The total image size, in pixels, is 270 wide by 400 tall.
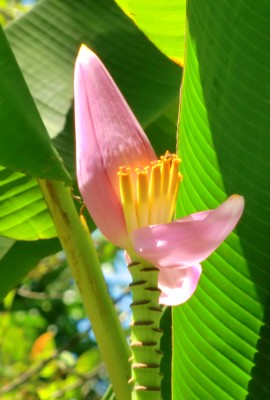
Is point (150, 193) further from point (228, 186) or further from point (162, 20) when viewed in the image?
point (162, 20)

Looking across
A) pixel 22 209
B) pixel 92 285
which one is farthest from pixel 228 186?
pixel 22 209

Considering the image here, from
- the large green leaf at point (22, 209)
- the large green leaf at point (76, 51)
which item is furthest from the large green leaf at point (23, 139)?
the large green leaf at point (76, 51)

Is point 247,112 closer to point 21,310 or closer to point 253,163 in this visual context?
point 253,163

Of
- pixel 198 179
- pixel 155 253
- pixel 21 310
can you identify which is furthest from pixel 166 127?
pixel 21 310

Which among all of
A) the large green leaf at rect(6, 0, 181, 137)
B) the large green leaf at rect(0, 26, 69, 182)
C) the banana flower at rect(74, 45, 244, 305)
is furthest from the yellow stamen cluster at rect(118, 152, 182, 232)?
the large green leaf at rect(6, 0, 181, 137)

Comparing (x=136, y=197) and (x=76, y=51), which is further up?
(x=76, y=51)

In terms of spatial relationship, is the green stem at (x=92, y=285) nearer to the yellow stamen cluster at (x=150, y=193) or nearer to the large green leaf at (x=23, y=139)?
the large green leaf at (x=23, y=139)
